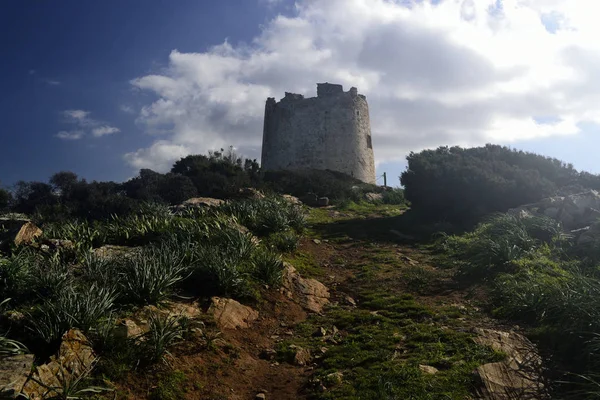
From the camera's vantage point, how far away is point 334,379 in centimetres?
501

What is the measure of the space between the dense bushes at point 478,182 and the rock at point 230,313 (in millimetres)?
9320

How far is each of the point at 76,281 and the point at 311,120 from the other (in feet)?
80.6

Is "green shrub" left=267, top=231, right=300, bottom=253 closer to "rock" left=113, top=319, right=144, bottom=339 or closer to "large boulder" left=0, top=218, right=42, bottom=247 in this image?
"large boulder" left=0, top=218, right=42, bottom=247

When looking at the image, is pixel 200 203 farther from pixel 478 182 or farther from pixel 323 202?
pixel 478 182

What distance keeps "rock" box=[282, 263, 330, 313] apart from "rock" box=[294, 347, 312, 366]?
1.65 metres

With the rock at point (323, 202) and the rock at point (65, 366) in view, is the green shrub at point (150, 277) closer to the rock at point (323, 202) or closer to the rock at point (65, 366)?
the rock at point (65, 366)

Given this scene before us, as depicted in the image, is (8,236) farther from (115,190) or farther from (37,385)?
(115,190)

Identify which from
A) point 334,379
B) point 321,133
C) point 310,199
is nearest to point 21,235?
point 334,379

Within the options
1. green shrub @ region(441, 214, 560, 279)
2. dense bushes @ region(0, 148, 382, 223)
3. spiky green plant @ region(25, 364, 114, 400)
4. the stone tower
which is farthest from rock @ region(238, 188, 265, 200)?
spiky green plant @ region(25, 364, 114, 400)

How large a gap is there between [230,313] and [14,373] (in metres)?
2.88

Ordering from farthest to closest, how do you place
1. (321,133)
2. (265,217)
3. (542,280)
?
(321,133)
(265,217)
(542,280)

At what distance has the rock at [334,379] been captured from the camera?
497 centimetres

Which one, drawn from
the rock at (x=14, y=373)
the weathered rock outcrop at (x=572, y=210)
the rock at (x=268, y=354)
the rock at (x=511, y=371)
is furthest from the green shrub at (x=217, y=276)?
the weathered rock outcrop at (x=572, y=210)

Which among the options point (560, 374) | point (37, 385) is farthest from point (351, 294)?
point (37, 385)
